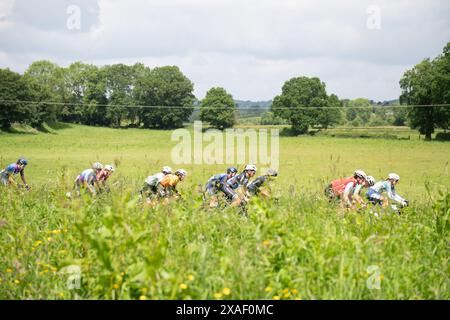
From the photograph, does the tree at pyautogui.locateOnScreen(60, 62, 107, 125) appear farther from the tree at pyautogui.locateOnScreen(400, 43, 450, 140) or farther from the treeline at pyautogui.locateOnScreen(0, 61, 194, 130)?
the tree at pyautogui.locateOnScreen(400, 43, 450, 140)

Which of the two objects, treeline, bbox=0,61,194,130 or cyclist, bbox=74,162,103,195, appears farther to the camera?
treeline, bbox=0,61,194,130

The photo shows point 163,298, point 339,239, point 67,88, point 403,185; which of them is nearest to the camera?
point 163,298

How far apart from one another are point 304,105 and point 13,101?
159 ft

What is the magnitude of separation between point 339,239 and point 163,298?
2026 millimetres

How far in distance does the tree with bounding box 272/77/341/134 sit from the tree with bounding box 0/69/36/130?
4111cm

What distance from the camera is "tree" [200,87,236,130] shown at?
9206 cm

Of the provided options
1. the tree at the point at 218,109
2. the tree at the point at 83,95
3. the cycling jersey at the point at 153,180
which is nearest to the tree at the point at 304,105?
the tree at the point at 218,109

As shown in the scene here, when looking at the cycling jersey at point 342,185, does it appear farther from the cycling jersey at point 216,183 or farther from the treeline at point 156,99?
the treeline at point 156,99

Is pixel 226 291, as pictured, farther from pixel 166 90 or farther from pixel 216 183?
pixel 166 90

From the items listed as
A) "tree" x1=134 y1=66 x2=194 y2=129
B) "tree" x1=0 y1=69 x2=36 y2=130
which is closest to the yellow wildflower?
"tree" x1=0 y1=69 x2=36 y2=130

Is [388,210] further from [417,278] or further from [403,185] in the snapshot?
[403,185]
